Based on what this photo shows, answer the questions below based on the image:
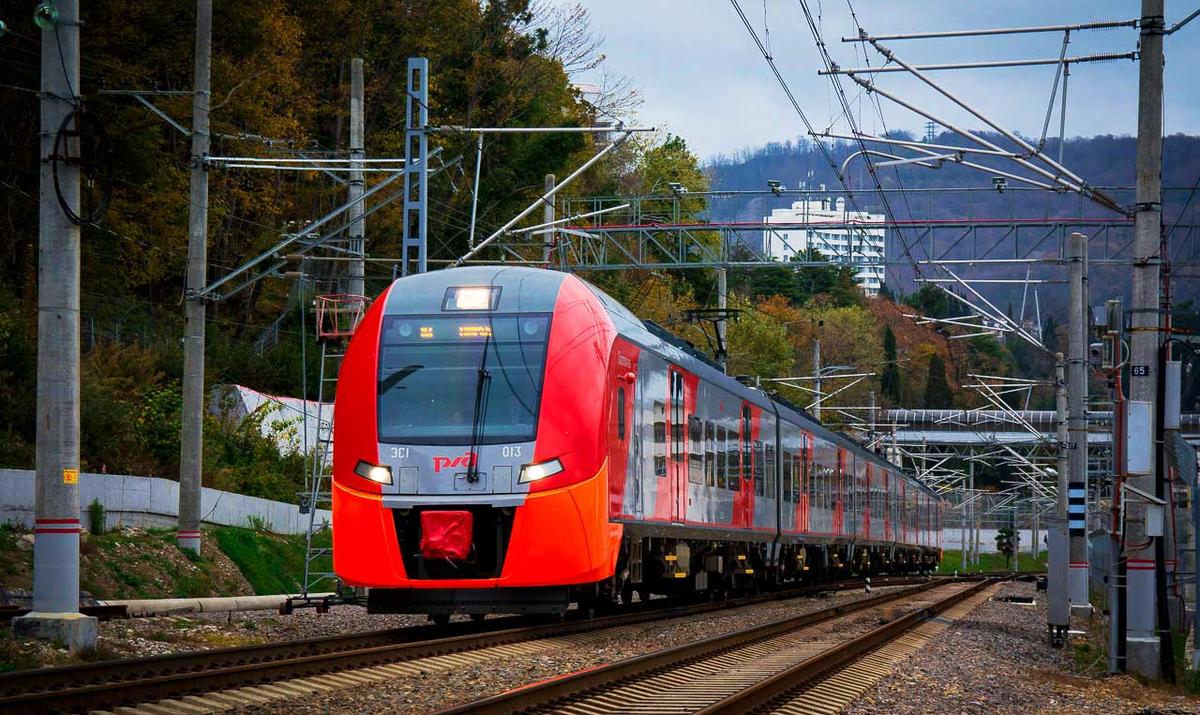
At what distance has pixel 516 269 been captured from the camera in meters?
16.5

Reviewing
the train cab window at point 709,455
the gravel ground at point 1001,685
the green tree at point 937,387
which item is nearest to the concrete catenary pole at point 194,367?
the train cab window at point 709,455

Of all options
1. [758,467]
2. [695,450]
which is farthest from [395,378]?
[758,467]

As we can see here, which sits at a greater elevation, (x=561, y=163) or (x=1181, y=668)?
(x=561, y=163)

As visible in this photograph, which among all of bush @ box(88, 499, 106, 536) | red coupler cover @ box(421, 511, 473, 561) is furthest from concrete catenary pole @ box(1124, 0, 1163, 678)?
bush @ box(88, 499, 106, 536)

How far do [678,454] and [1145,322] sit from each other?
5905mm

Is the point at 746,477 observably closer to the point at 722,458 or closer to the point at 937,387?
the point at 722,458

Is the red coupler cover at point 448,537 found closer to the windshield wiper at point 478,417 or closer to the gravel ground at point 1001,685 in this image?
the windshield wiper at point 478,417

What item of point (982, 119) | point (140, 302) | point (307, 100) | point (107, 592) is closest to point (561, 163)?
point (307, 100)

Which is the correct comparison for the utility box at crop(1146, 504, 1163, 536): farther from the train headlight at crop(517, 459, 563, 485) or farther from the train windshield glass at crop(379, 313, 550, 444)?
the train windshield glass at crop(379, 313, 550, 444)

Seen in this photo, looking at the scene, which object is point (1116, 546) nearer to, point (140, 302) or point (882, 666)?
point (882, 666)

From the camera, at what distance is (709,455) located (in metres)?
21.1

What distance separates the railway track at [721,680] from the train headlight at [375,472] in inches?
127

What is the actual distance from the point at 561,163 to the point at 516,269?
31223 millimetres

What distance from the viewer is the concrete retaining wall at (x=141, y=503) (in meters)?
22.6
